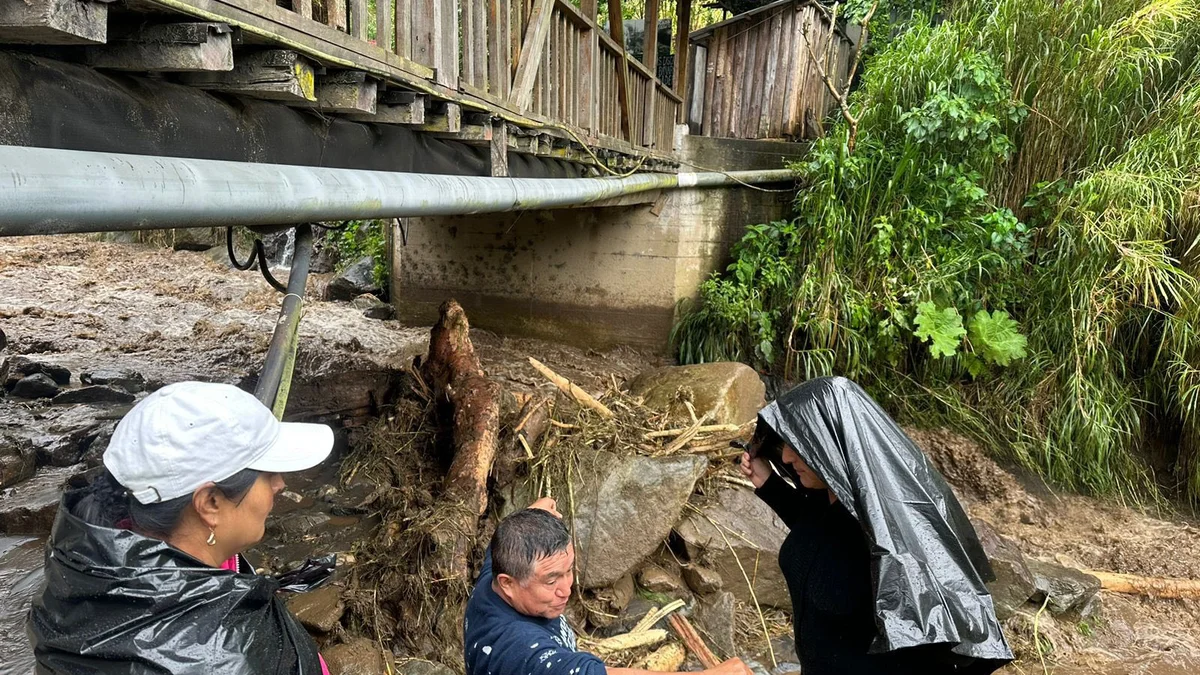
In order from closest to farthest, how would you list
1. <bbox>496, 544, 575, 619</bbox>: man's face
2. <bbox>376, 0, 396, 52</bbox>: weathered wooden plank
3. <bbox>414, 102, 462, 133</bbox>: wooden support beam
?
<bbox>496, 544, 575, 619</bbox>: man's face
<bbox>376, 0, 396, 52</bbox>: weathered wooden plank
<bbox>414, 102, 462, 133</bbox>: wooden support beam

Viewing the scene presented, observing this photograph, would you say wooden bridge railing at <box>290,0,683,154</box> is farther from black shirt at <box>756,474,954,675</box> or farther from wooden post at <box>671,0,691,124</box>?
black shirt at <box>756,474,954,675</box>

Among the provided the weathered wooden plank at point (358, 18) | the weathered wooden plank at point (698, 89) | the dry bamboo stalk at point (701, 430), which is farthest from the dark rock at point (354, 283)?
the weathered wooden plank at point (358, 18)

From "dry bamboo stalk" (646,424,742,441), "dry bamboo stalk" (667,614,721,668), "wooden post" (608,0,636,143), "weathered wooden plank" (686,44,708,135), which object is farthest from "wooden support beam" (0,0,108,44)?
"weathered wooden plank" (686,44,708,135)

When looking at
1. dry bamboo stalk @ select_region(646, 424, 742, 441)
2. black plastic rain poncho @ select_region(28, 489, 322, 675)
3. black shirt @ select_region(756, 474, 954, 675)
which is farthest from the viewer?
dry bamboo stalk @ select_region(646, 424, 742, 441)

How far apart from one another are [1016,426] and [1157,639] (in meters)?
2.37

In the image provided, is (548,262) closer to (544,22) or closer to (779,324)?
(779,324)

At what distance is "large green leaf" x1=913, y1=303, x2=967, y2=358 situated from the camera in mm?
6617

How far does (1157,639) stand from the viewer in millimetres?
4676

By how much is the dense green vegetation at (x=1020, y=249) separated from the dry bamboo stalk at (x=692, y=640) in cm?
386

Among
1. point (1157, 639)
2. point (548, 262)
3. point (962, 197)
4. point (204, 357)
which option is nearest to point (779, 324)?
point (962, 197)

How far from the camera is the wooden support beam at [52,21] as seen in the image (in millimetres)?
1334

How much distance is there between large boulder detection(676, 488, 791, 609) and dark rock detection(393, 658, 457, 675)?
6.19 ft

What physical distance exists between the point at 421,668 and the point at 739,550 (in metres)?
2.25

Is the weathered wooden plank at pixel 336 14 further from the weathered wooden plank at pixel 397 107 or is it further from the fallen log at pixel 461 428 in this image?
the fallen log at pixel 461 428
